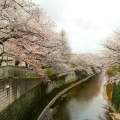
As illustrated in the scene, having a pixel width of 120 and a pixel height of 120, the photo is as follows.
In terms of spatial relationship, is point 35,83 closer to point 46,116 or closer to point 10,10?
point 46,116

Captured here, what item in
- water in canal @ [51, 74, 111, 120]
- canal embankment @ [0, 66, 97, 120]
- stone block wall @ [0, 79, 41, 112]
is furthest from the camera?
water in canal @ [51, 74, 111, 120]

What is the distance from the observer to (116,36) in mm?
23500

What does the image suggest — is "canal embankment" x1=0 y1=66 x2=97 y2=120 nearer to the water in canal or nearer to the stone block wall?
the stone block wall

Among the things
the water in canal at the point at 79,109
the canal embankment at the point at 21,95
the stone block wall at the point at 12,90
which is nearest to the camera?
the stone block wall at the point at 12,90

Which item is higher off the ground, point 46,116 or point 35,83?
point 35,83

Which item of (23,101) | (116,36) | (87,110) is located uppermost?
(116,36)

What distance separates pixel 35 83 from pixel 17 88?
30.5 feet

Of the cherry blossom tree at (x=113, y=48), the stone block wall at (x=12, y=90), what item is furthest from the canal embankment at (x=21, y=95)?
the cherry blossom tree at (x=113, y=48)

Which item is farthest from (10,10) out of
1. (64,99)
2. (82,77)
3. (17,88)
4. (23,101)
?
(82,77)

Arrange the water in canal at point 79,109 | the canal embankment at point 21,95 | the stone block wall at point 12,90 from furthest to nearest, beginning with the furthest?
1. the water in canal at point 79,109
2. the canal embankment at point 21,95
3. the stone block wall at point 12,90

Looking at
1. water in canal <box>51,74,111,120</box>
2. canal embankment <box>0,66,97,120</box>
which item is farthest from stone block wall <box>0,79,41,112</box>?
water in canal <box>51,74,111,120</box>

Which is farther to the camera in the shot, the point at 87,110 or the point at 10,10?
the point at 87,110

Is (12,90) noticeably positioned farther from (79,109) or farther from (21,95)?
(79,109)

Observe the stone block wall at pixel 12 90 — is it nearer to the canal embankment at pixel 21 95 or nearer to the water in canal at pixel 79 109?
the canal embankment at pixel 21 95
